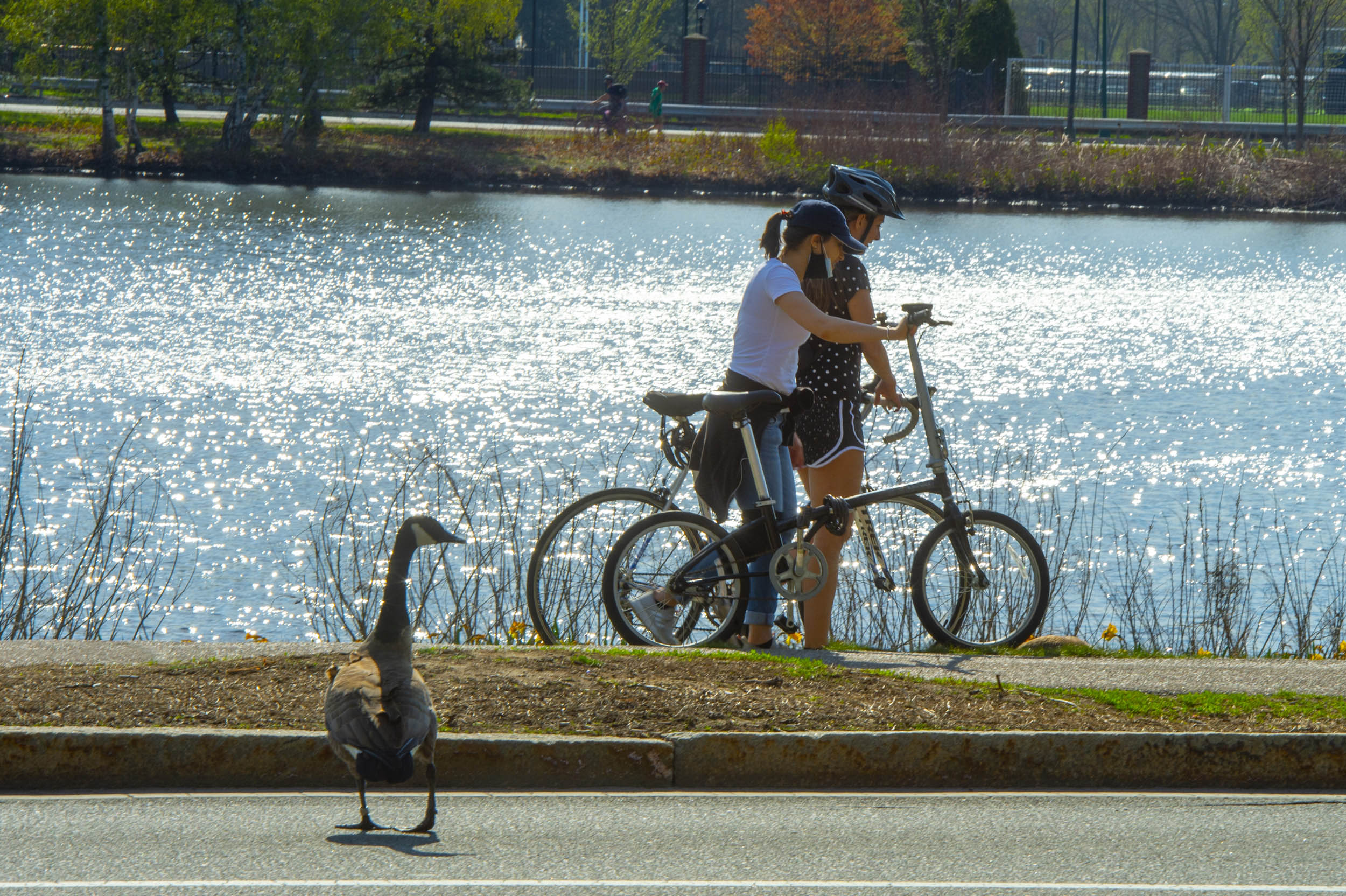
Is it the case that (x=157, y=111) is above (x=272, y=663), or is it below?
above

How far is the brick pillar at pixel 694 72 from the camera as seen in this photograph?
63.7 meters

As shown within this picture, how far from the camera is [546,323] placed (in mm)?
26406

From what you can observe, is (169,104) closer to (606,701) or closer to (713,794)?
(606,701)

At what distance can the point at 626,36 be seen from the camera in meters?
65.2

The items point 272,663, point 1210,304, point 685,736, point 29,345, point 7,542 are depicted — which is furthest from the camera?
point 1210,304

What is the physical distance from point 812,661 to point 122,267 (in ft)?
87.3

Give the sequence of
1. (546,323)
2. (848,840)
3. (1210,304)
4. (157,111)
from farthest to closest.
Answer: (157,111)
(1210,304)
(546,323)
(848,840)

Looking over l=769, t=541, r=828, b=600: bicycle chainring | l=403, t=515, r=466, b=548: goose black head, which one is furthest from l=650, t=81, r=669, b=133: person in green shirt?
l=403, t=515, r=466, b=548: goose black head

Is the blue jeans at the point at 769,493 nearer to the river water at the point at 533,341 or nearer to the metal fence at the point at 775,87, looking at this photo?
the river water at the point at 533,341

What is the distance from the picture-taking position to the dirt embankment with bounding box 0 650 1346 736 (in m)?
5.71

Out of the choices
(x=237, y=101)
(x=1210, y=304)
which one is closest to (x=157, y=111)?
(x=237, y=101)

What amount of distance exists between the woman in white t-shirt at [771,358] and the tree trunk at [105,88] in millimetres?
43135

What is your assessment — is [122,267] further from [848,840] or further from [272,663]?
[848,840]

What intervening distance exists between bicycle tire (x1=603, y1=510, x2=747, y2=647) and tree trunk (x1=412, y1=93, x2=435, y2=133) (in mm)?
46388
